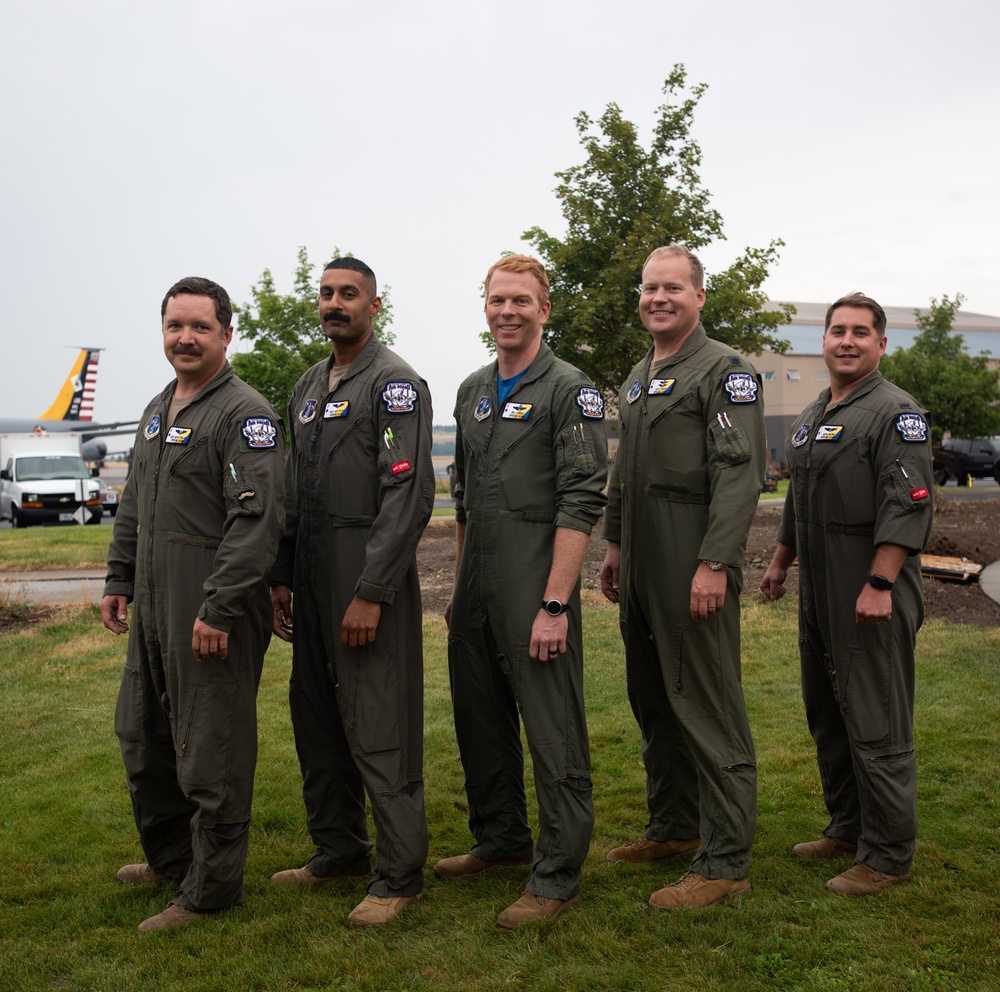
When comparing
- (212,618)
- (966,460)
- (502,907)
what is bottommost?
(502,907)

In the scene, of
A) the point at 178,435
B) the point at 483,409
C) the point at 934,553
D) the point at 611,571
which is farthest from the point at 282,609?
the point at 934,553

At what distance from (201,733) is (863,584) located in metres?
2.68

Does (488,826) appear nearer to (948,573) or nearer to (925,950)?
(925,950)

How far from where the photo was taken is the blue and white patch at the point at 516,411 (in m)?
3.96

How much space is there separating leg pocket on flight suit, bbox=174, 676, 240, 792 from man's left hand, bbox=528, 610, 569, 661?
47.1 inches

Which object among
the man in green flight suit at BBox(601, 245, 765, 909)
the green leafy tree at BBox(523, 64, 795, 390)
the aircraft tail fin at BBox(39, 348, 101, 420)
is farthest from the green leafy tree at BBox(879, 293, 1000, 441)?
the aircraft tail fin at BBox(39, 348, 101, 420)

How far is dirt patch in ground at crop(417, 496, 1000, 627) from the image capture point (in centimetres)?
1011

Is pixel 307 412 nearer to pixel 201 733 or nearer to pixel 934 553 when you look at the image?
pixel 201 733

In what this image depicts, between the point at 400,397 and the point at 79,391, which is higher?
the point at 79,391

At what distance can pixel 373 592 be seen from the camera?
3762 millimetres

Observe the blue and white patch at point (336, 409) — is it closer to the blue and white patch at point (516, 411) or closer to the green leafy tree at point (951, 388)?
the blue and white patch at point (516, 411)

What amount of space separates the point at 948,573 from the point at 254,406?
9.65 m

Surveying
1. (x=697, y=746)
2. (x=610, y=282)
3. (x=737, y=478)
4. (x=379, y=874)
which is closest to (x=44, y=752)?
(x=379, y=874)

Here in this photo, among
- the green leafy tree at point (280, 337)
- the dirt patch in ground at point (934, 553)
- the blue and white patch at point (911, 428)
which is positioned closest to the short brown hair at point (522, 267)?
the blue and white patch at point (911, 428)
